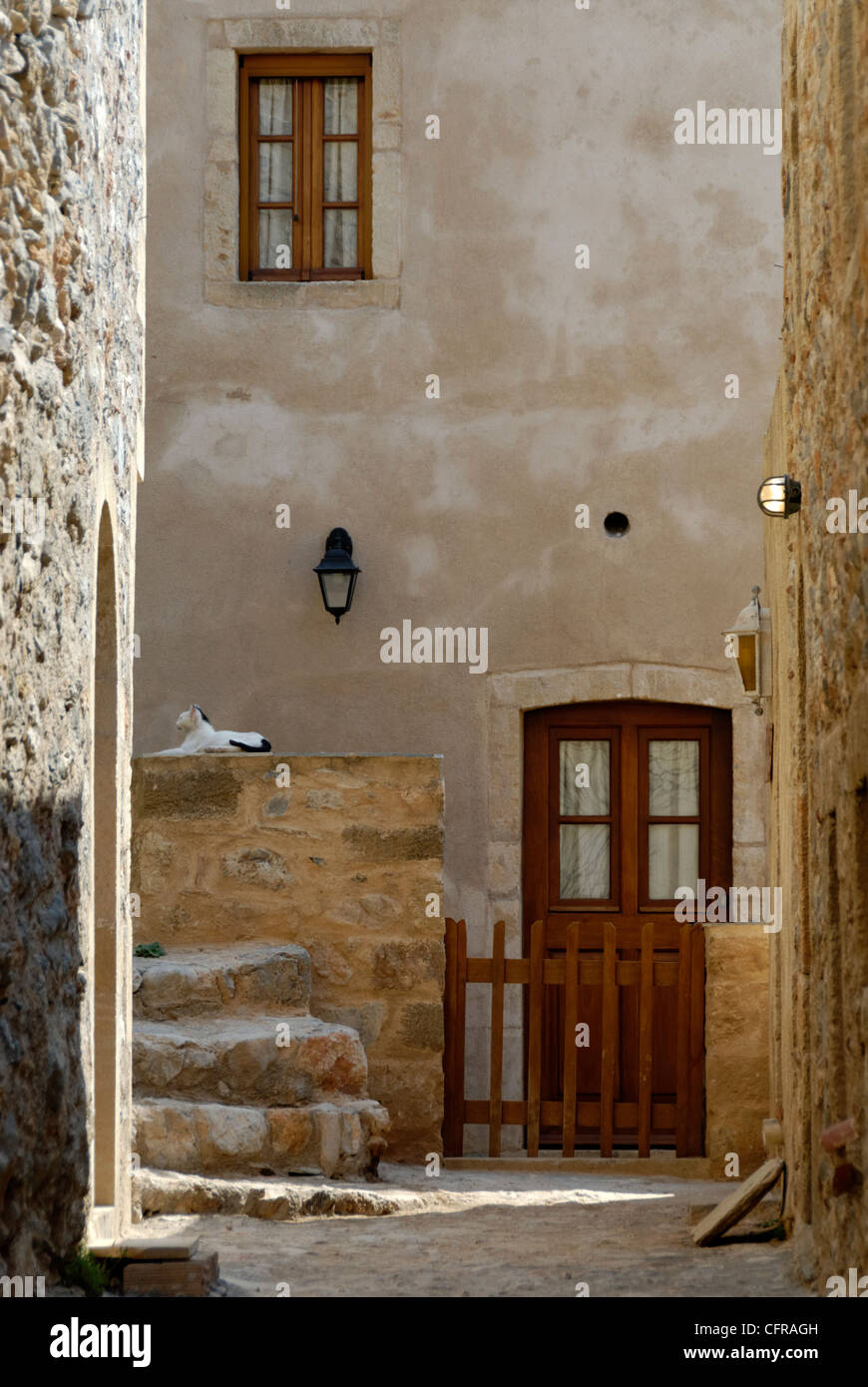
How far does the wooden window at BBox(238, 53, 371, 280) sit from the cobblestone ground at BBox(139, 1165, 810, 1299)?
543 centimetres

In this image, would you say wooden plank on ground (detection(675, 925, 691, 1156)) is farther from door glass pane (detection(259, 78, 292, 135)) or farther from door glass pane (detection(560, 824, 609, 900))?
door glass pane (detection(259, 78, 292, 135))

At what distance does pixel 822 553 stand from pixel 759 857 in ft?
16.9

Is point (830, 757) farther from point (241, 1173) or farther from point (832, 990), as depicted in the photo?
point (241, 1173)

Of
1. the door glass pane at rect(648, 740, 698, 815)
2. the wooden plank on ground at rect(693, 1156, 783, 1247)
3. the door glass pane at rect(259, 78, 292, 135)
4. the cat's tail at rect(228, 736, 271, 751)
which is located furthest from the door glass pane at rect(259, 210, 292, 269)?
the wooden plank on ground at rect(693, 1156, 783, 1247)

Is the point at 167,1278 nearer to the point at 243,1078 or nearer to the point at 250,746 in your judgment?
the point at 243,1078

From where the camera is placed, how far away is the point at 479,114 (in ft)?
33.8

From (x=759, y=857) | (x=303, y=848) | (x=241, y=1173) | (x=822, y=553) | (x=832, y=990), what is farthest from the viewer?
(x=759, y=857)

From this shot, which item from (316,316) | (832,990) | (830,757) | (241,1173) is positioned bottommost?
(241,1173)

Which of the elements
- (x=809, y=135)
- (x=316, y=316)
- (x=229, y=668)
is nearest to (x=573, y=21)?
(x=316, y=316)

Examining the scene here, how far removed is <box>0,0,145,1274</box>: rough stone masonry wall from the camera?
377 cm

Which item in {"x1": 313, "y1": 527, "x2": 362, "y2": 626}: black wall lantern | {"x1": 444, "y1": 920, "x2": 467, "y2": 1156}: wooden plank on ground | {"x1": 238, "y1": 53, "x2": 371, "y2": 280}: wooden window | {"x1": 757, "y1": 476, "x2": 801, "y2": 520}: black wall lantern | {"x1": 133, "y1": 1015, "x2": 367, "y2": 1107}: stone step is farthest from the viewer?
{"x1": 238, "y1": 53, "x2": 371, "y2": 280}: wooden window

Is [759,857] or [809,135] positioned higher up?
[809,135]

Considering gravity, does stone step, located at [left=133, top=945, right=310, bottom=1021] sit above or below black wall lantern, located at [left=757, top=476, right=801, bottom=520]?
below
